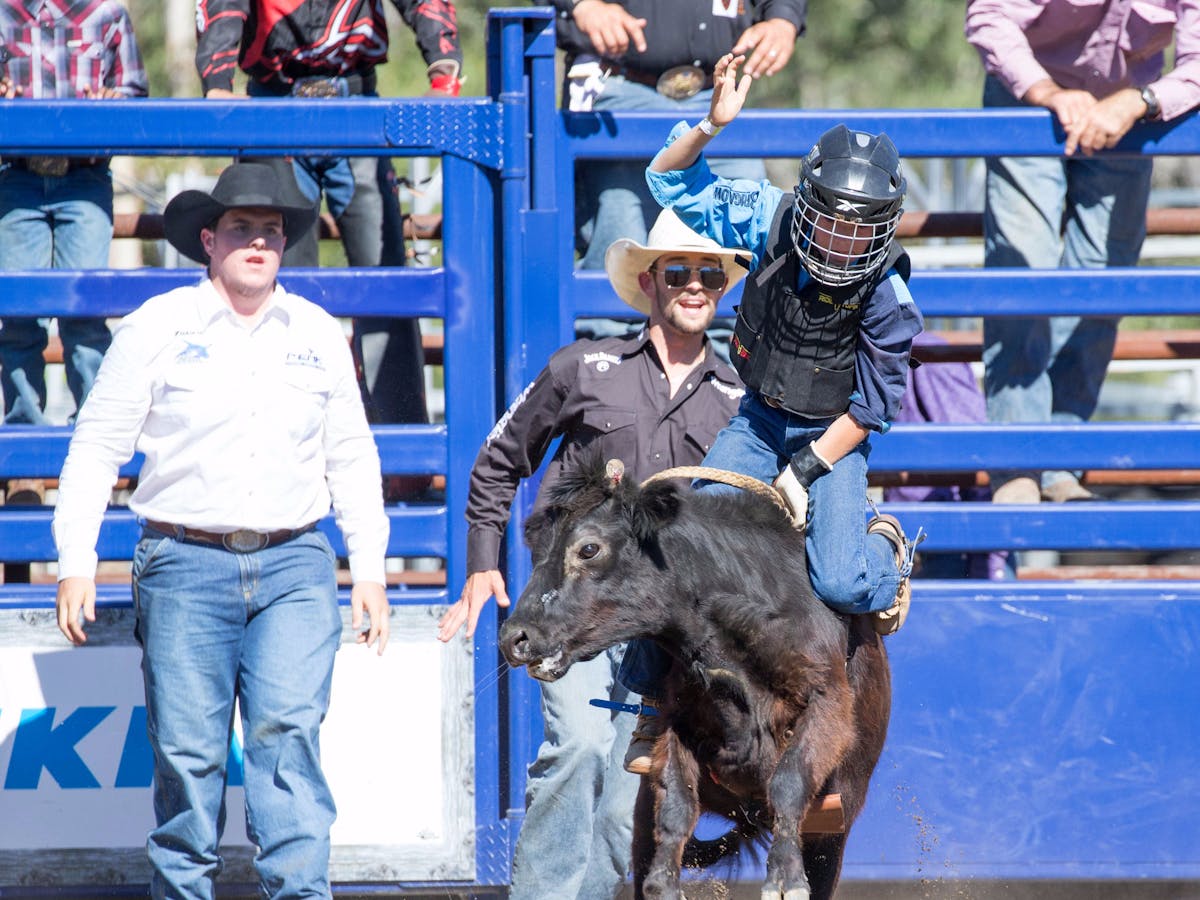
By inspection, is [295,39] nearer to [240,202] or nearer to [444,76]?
[444,76]

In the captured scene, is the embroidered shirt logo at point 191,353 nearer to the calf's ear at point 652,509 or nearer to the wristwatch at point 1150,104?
the calf's ear at point 652,509

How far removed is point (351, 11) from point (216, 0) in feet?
1.63

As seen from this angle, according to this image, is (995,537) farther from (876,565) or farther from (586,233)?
(586,233)

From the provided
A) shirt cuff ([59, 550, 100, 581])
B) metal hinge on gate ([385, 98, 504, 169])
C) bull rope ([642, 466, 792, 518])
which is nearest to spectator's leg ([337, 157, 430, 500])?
metal hinge on gate ([385, 98, 504, 169])

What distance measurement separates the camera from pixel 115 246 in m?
16.4

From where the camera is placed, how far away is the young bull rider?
3.78 metres

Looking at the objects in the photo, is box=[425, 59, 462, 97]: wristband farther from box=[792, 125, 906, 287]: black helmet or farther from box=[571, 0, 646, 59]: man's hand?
box=[792, 125, 906, 287]: black helmet

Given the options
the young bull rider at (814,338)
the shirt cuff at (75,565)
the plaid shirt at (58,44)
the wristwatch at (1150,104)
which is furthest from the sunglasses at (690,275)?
the plaid shirt at (58,44)

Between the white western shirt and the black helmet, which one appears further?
the white western shirt

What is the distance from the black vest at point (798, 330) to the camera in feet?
12.9

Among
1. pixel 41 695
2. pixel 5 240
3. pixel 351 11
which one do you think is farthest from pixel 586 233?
pixel 41 695

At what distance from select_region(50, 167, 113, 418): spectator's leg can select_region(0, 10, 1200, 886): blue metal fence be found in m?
0.26

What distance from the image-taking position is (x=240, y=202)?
439 centimetres

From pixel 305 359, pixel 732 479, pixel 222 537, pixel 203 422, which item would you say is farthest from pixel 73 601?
pixel 732 479
